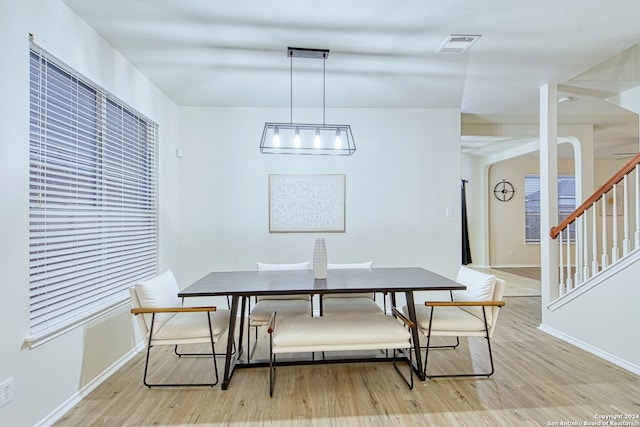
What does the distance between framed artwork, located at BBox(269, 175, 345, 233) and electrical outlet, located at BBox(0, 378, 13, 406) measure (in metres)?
2.68

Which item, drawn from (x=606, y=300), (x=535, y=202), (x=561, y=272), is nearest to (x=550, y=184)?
(x=561, y=272)

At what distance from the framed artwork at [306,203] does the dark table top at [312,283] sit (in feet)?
3.84

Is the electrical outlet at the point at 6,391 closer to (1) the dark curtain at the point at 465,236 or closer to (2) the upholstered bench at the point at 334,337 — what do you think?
(2) the upholstered bench at the point at 334,337

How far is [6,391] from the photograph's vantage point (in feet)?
5.52

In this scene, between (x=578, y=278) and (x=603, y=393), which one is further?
(x=578, y=278)

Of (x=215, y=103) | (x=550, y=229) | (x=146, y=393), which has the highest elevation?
(x=215, y=103)

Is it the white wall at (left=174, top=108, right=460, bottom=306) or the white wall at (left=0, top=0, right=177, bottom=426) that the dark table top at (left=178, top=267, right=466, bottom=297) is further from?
the white wall at (left=174, top=108, right=460, bottom=306)

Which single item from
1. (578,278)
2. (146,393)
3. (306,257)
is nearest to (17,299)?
(146,393)

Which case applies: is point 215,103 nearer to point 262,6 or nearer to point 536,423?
point 262,6

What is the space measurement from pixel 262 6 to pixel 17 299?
2.14 m

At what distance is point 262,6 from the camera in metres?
2.16

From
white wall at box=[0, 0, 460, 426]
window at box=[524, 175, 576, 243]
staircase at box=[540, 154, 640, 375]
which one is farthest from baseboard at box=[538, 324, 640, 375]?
window at box=[524, 175, 576, 243]

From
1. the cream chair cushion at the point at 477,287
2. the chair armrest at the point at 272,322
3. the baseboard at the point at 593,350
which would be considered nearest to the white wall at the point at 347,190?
the baseboard at the point at 593,350

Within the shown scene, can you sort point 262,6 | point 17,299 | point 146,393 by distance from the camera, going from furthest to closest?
point 146,393, point 262,6, point 17,299
